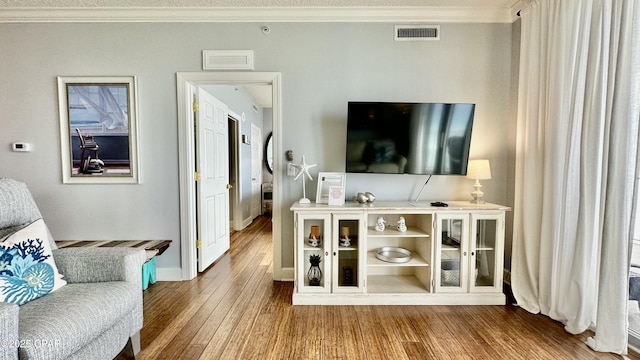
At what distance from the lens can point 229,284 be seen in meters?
2.46

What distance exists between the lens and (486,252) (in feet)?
7.11

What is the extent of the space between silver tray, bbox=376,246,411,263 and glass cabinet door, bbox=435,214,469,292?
0.90ft

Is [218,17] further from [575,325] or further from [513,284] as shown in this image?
[575,325]

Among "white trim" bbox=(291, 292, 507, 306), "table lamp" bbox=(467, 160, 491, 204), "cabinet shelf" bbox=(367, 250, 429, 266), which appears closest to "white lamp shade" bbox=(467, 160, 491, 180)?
"table lamp" bbox=(467, 160, 491, 204)

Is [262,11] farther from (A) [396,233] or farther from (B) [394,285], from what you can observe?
(B) [394,285]

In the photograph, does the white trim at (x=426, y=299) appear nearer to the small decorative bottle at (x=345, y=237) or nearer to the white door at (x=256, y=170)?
the small decorative bottle at (x=345, y=237)

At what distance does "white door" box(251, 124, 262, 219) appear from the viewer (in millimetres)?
5254

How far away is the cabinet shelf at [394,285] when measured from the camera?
2176mm

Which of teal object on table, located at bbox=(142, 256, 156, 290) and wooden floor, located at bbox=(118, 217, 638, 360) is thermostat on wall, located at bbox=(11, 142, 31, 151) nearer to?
teal object on table, located at bbox=(142, 256, 156, 290)

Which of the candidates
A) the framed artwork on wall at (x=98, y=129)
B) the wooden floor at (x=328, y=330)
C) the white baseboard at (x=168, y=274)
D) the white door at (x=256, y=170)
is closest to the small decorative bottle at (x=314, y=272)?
the wooden floor at (x=328, y=330)

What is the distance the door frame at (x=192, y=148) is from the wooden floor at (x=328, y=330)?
1.11ft

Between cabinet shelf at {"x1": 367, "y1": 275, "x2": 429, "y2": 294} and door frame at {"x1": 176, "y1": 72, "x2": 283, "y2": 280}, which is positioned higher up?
door frame at {"x1": 176, "y1": 72, "x2": 283, "y2": 280}

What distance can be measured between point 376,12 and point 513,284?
271cm

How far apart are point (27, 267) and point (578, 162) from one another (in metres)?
3.31
